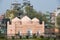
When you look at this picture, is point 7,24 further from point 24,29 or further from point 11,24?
point 24,29

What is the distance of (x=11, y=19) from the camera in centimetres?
333

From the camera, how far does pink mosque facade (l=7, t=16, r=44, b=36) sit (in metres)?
3.30

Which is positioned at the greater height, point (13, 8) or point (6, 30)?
point (13, 8)

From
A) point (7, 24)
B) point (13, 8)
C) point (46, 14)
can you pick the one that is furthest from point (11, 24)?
point (46, 14)

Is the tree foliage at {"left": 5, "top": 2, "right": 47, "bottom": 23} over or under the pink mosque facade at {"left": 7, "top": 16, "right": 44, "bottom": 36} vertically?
over

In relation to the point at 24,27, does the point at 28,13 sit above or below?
above

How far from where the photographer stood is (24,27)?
131 inches

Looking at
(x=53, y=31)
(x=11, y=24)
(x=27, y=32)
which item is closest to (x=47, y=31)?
(x=53, y=31)

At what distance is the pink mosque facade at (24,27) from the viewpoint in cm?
330

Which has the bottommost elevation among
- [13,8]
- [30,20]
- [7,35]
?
[7,35]

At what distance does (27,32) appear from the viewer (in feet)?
11.0

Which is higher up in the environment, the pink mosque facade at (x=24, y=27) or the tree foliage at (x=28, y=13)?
the tree foliage at (x=28, y=13)

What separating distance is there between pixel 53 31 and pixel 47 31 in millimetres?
110

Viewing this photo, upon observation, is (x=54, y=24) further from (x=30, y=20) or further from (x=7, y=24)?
(x=7, y=24)
